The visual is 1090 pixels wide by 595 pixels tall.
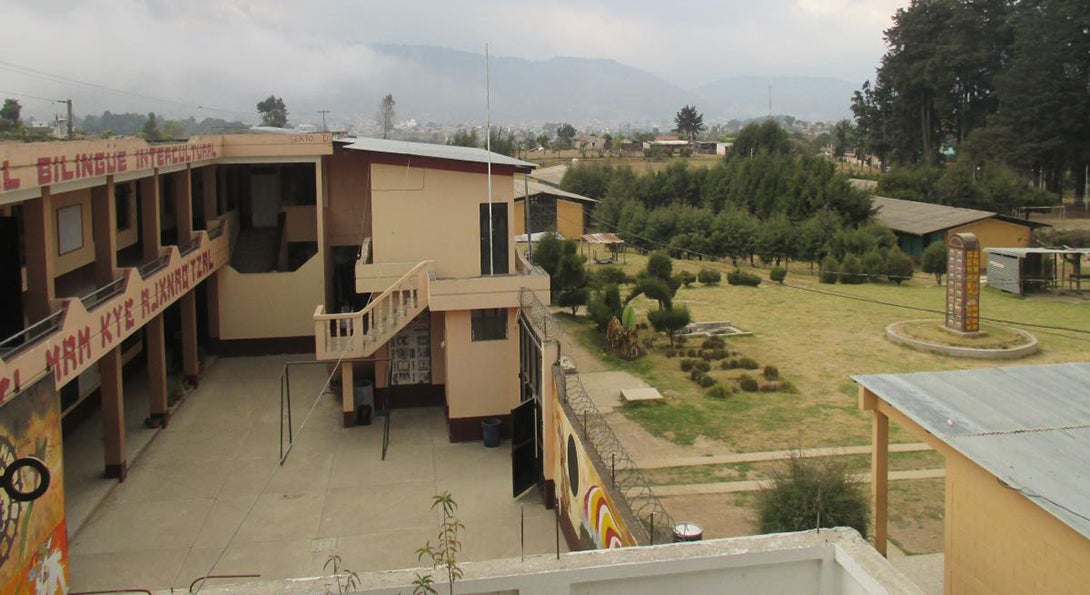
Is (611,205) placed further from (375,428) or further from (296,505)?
(296,505)

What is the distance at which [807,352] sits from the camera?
26875 millimetres

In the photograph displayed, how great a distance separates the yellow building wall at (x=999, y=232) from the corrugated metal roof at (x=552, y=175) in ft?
114

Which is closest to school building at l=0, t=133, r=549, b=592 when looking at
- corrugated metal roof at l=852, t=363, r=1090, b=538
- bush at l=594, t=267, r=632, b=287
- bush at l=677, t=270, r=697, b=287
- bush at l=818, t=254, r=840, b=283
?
corrugated metal roof at l=852, t=363, r=1090, b=538

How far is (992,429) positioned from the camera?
411 inches

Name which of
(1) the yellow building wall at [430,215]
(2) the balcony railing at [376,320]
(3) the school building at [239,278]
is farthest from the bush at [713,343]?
(2) the balcony railing at [376,320]

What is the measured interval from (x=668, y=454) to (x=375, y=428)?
693 centimetres

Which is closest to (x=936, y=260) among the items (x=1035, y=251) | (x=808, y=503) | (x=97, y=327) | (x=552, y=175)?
(x=1035, y=251)

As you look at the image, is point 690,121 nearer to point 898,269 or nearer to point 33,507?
point 898,269

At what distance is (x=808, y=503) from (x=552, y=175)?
70.7 metres

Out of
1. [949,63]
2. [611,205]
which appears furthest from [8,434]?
[949,63]

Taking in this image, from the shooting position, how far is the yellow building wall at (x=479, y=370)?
19812 mm

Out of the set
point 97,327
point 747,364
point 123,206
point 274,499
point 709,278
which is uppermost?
point 123,206

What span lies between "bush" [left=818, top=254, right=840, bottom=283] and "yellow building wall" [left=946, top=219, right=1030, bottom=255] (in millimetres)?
9482

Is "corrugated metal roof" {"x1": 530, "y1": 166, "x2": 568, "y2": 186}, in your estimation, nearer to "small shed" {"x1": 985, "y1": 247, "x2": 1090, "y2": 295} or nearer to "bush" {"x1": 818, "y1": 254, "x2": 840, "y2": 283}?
"bush" {"x1": 818, "y1": 254, "x2": 840, "y2": 283}
